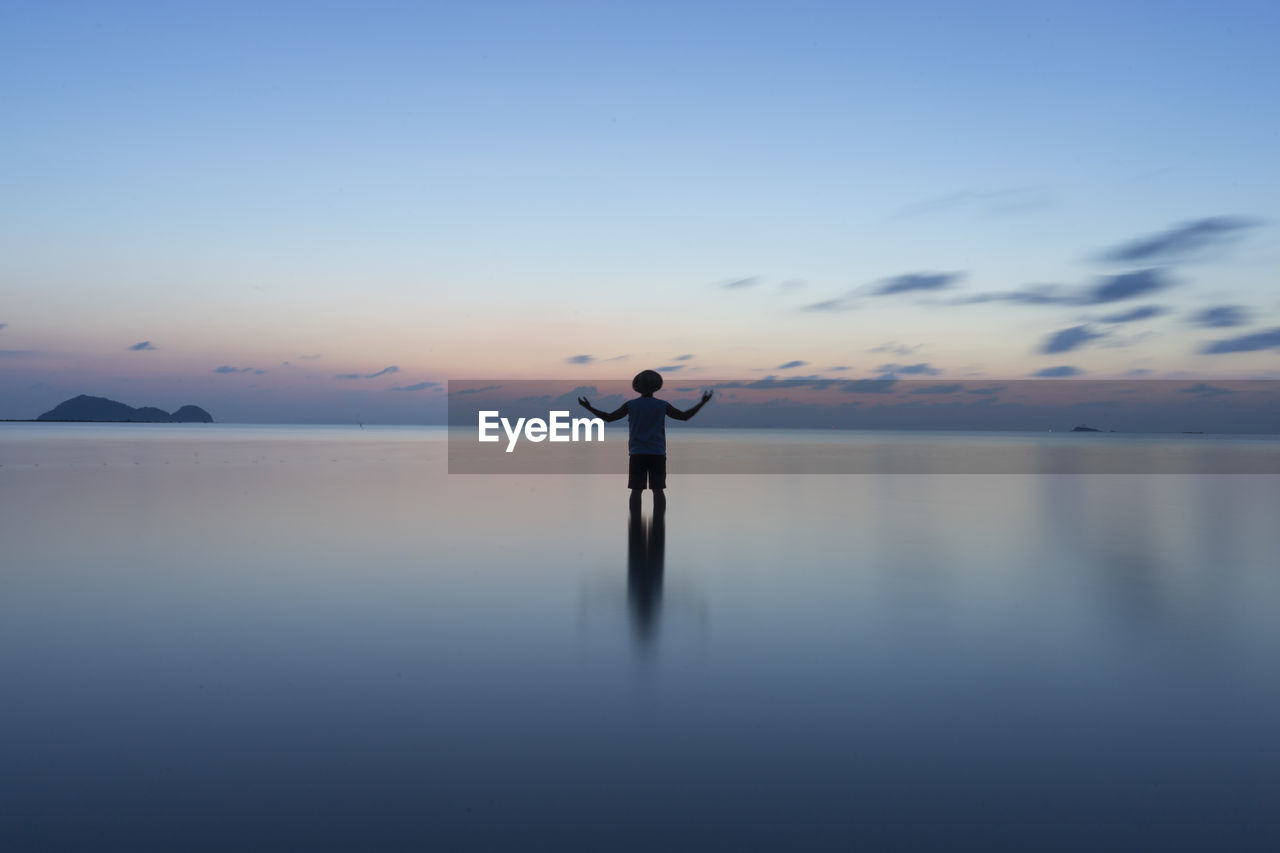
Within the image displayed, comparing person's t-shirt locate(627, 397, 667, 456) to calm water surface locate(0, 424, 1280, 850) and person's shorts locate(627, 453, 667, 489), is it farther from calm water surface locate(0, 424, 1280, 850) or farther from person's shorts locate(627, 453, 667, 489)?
calm water surface locate(0, 424, 1280, 850)

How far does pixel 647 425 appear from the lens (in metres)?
12.5

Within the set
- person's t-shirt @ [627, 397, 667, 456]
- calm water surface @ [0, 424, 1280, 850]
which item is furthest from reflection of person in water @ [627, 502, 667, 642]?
person's t-shirt @ [627, 397, 667, 456]

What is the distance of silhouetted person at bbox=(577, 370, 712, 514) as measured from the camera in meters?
12.4

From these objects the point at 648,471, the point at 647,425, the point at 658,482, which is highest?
the point at 647,425

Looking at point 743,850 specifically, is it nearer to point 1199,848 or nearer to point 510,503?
point 1199,848

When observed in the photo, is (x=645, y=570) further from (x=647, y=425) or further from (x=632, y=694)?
(x=647, y=425)


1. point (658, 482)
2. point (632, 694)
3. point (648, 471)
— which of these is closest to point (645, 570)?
point (632, 694)

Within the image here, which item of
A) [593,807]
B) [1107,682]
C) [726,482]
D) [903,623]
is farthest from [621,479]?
[593,807]

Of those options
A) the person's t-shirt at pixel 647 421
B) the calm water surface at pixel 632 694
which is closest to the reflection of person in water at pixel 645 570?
the calm water surface at pixel 632 694

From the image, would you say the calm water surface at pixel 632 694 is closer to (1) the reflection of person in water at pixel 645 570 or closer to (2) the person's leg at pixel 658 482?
(1) the reflection of person in water at pixel 645 570

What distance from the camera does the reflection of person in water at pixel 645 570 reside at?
5934 mm

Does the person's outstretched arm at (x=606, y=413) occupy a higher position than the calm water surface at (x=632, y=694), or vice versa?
the person's outstretched arm at (x=606, y=413)

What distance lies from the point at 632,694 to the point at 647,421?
834 centimetres

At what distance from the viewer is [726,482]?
21.0 metres
